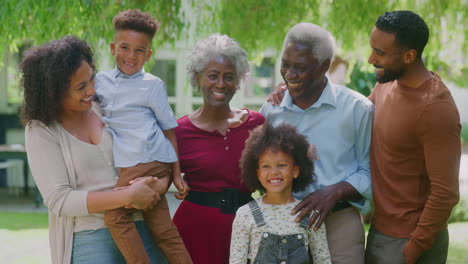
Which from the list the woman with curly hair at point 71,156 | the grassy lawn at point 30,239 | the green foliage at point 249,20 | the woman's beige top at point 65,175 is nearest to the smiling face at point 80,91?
the woman with curly hair at point 71,156

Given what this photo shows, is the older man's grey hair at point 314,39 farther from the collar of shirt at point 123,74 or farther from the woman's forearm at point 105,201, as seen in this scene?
the woman's forearm at point 105,201

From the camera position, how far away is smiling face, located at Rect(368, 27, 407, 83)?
319 centimetres

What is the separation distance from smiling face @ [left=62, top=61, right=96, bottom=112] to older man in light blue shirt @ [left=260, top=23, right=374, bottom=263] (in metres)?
1.07

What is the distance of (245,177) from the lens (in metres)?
3.37

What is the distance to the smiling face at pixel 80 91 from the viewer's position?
3.02m

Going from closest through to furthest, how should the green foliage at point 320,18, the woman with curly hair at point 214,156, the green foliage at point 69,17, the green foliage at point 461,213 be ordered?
the woman with curly hair at point 214,156 → the green foliage at point 69,17 → the green foliage at point 320,18 → the green foliage at point 461,213

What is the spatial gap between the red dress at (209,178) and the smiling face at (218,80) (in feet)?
0.63

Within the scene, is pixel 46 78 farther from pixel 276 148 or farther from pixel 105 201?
pixel 276 148

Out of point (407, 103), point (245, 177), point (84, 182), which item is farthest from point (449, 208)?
point (84, 182)

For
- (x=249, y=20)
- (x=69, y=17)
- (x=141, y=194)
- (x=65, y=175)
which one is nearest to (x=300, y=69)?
(x=141, y=194)

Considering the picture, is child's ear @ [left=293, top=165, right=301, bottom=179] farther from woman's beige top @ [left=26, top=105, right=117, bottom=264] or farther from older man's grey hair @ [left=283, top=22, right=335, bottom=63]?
woman's beige top @ [left=26, top=105, right=117, bottom=264]

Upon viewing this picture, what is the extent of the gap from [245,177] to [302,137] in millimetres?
379

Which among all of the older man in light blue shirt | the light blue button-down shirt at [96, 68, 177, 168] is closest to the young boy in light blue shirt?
the light blue button-down shirt at [96, 68, 177, 168]

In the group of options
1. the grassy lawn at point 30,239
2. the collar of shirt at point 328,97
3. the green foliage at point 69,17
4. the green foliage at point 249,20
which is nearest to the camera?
the collar of shirt at point 328,97
